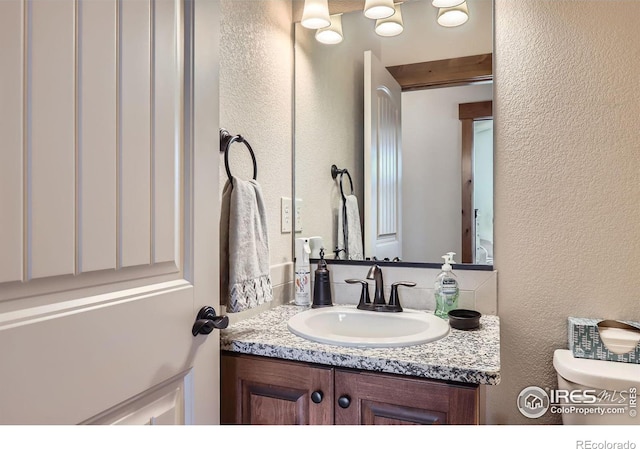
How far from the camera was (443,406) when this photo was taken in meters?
0.88

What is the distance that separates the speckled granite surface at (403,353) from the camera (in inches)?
34.3

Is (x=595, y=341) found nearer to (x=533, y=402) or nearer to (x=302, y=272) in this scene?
(x=533, y=402)

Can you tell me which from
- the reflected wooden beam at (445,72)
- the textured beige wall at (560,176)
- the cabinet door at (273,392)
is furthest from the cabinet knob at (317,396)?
the reflected wooden beam at (445,72)

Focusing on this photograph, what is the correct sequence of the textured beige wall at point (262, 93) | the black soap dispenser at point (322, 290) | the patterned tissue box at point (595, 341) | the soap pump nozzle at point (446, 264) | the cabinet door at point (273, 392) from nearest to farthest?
the cabinet door at point (273, 392) < the patterned tissue box at point (595, 341) < the textured beige wall at point (262, 93) < the soap pump nozzle at point (446, 264) < the black soap dispenser at point (322, 290)

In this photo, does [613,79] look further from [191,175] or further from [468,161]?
[191,175]

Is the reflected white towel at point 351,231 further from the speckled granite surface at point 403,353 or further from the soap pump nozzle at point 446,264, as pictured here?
the speckled granite surface at point 403,353

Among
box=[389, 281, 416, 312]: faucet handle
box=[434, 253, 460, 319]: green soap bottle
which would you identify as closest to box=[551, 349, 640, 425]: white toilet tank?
box=[434, 253, 460, 319]: green soap bottle

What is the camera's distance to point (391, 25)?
1.50 metres

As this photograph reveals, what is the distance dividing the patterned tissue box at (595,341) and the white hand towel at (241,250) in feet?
2.92

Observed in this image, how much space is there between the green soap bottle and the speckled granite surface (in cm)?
13

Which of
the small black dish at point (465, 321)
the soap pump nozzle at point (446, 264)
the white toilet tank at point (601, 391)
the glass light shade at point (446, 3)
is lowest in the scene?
the white toilet tank at point (601, 391)

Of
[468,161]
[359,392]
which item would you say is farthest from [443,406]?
[468,161]
